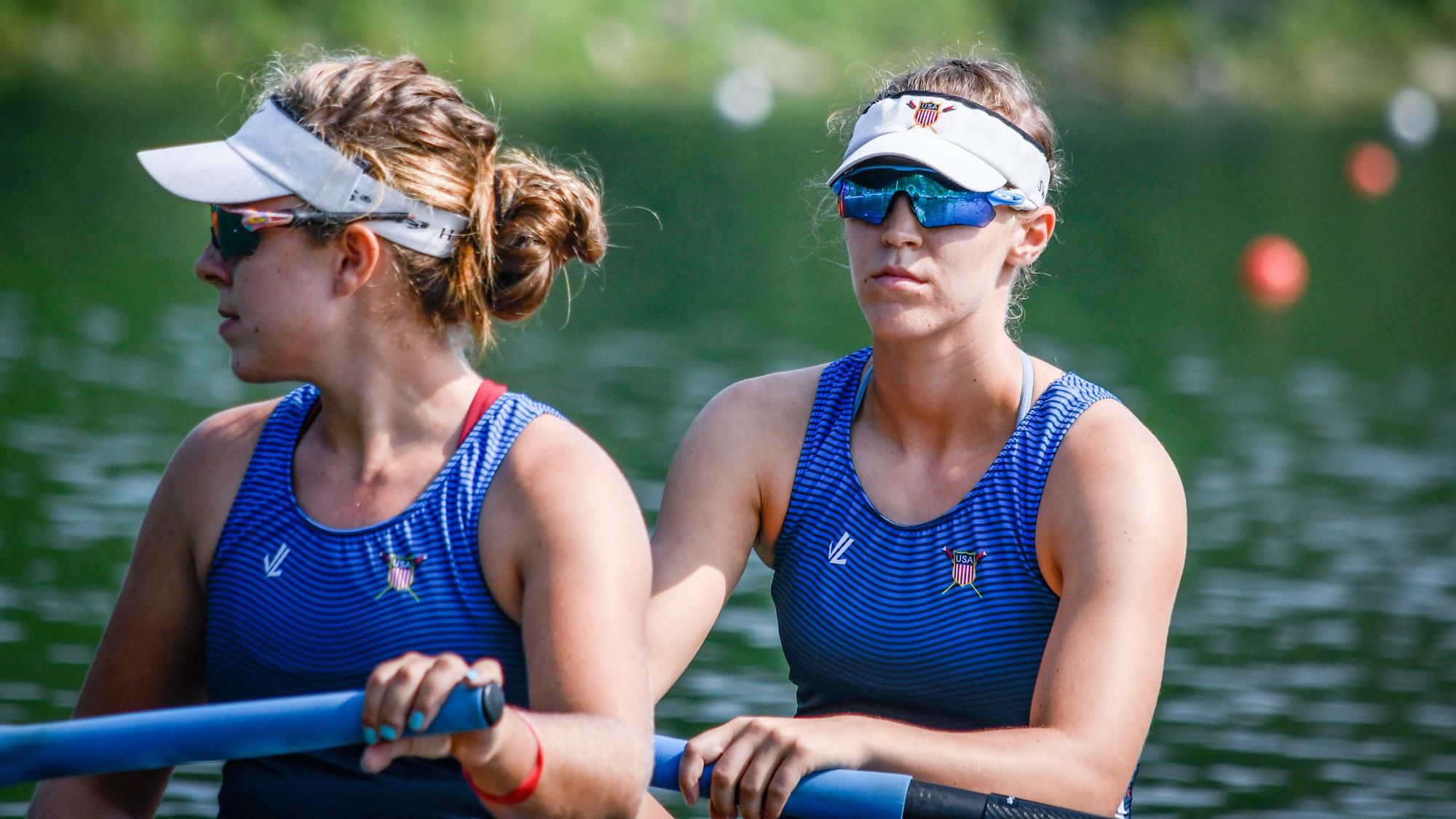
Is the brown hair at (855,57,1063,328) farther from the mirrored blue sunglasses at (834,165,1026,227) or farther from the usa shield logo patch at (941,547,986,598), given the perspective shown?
the usa shield logo patch at (941,547,986,598)

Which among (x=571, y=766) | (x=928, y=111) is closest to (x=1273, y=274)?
(x=928, y=111)

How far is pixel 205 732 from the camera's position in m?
2.45

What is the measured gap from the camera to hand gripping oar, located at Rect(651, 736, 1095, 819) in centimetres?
287

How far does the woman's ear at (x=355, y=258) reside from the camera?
2816mm

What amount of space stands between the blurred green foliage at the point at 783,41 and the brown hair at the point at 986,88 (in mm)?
27610

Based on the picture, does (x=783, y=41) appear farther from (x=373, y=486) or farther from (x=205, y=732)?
(x=205, y=732)

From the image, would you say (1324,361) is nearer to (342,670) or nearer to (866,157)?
(866,157)

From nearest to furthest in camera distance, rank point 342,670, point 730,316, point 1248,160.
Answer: point 342,670 < point 730,316 < point 1248,160

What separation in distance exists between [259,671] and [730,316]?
14.5 metres

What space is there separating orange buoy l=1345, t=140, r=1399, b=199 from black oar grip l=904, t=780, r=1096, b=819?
29140mm

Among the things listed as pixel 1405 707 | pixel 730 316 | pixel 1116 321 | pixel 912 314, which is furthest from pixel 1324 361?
pixel 912 314

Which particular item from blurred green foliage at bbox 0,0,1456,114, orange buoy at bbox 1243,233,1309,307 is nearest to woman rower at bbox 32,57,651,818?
orange buoy at bbox 1243,233,1309,307

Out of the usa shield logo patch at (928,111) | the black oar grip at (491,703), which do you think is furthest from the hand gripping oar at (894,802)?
the usa shield logo patch at (928,111)

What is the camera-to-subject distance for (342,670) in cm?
277
